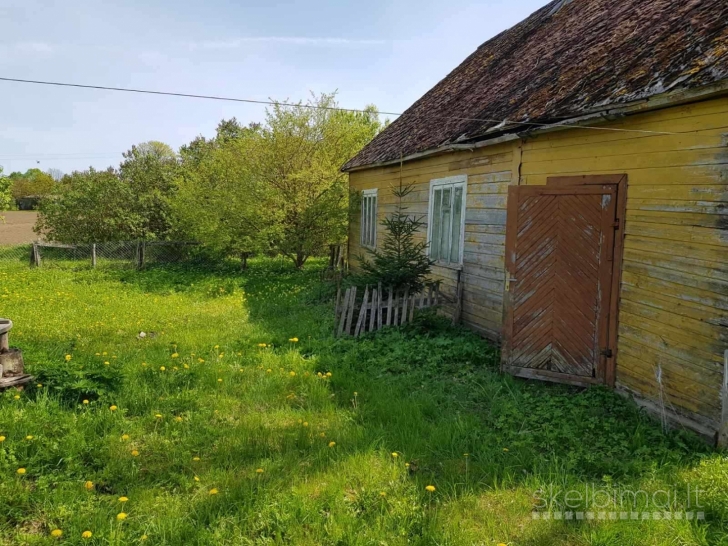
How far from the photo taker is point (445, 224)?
29.0 feet

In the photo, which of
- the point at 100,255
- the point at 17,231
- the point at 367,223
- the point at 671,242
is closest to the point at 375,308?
the point at 671,242

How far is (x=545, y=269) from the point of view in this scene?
564 cm

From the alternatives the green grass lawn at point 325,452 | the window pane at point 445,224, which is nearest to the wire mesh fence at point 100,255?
the green grass lawn at point 325,452

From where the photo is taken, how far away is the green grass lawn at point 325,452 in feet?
9.72

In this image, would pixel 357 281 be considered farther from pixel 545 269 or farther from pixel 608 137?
pixel 608 137

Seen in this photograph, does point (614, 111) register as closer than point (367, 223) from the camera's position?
Yes

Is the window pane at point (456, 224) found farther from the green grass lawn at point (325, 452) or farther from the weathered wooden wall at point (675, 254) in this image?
the weathered wooden wall at point (675, 254)

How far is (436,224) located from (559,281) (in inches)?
153

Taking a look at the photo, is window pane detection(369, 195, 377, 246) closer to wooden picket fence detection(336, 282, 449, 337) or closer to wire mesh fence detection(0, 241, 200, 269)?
wooden picket fence detection(336, 282, 449, 337)

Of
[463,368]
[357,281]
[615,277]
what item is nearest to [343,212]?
[357,281]

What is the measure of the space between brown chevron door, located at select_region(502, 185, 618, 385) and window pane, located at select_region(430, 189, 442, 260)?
129 inches

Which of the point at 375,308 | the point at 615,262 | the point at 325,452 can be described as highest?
the point at 615,262

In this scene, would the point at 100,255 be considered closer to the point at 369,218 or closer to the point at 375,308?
the point at 369,218

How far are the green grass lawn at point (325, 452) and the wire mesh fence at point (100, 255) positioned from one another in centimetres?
997
